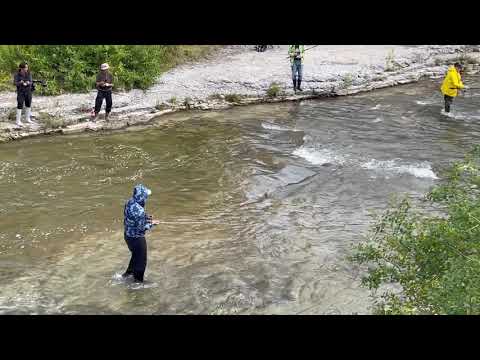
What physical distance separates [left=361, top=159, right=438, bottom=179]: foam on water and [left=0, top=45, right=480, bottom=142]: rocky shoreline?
6.04m

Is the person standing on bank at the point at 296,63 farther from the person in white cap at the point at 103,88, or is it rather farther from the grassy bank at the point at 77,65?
the person in white cap at the point at 103,88

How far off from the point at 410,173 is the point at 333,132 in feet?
11.1

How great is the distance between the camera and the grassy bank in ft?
57.0

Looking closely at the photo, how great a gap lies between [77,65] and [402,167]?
10121 mm

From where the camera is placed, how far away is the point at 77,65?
17.6 meters

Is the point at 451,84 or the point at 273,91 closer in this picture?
the point at 451,84

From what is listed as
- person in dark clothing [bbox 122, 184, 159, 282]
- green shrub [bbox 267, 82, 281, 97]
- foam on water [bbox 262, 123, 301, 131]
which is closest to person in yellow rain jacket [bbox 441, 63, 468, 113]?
foam on water [bbox 262, 123, 301, 131]

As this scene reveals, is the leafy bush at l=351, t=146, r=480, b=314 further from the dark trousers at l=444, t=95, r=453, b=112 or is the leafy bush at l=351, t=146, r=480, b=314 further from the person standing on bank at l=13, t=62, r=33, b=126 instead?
the person standing on bank at l=13, t=62, r=33, b=126

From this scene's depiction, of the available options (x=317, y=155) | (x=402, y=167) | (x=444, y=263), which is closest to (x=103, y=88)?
(x=317, y=155)

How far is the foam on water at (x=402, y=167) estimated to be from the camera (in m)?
13.0

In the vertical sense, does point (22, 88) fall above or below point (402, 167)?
above

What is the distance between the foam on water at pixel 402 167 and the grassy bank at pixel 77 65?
326 inches

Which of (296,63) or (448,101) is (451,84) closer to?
(448,101)

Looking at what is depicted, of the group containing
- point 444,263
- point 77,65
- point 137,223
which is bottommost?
point 137,223
